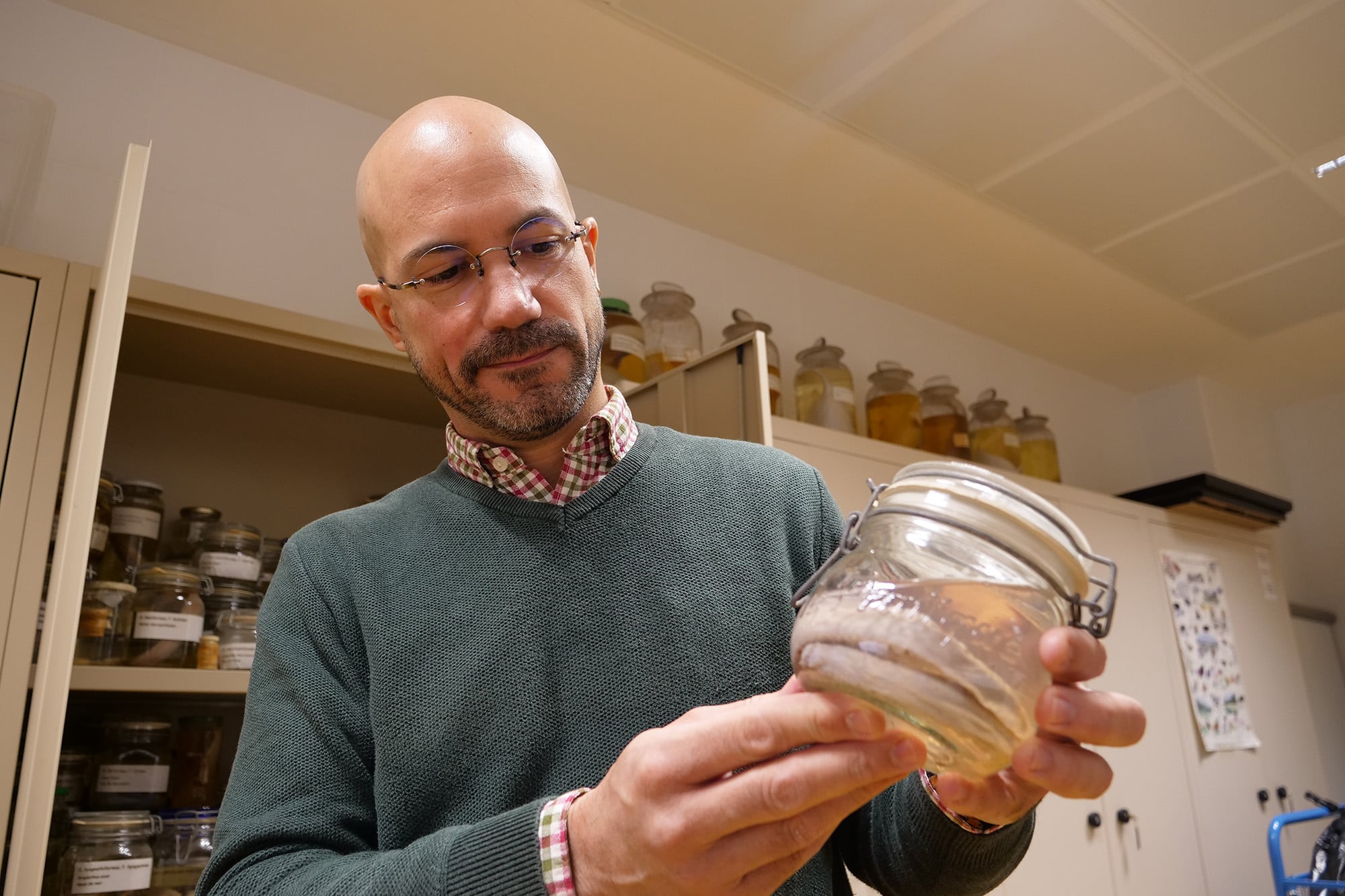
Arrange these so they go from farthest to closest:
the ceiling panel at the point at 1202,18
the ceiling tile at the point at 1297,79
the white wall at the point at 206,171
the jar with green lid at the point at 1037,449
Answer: the jar with green lid at the point at 1037,449 < the ceiling tile at the point at 1297,79 < the ceiling panel at the point at 1202,18 < the white wall at the point at 206,171

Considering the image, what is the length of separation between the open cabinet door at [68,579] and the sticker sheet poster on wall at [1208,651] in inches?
117

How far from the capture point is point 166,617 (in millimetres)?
1246

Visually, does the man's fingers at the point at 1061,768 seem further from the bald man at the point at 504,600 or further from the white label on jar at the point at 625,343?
the white label on jar at the point at 625,343

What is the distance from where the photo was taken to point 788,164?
7.37 ft

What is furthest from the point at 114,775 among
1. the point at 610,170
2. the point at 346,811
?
the point at 610,170

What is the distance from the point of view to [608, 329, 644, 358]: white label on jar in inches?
75.1

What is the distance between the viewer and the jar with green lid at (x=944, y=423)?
2.59 m

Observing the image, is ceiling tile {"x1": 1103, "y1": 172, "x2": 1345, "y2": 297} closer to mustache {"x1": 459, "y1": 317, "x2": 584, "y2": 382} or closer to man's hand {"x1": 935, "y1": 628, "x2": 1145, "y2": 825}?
mustache {"x1": 459, "y1": 317, "x2": 584, "y2": 382}

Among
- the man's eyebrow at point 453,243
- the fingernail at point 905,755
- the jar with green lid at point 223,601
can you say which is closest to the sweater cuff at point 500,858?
the fingernail at point 905,755

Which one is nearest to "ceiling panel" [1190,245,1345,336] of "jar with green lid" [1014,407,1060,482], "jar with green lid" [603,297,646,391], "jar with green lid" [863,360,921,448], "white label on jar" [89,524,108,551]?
"jar with green lid" [1014,407,1060,482]

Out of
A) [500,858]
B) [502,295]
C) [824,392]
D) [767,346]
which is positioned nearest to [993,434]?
[824,392]

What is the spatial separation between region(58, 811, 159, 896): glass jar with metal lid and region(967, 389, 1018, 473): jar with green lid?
2279mm

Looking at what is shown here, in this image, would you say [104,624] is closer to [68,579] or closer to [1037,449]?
[68,579]

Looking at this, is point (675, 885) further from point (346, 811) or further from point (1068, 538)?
point (346, 811)
